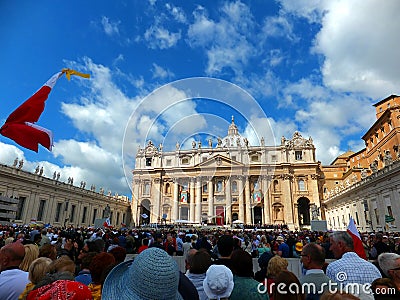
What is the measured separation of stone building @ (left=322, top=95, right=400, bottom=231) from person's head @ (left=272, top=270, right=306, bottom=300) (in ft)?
73.1

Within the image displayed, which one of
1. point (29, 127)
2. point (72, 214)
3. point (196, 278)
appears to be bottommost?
point (196, 278)

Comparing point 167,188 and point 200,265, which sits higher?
point 167,188

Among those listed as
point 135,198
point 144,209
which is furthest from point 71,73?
point 144,209

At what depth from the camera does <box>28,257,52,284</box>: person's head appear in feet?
9.98

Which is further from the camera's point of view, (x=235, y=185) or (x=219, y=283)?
(x=235, y=185)

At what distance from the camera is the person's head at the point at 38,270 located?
304 centimetres

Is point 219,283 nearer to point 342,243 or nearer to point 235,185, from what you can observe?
point 342,243

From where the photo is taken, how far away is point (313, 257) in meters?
3.32

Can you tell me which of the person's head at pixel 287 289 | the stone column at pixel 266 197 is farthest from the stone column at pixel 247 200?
the person's head at pixel 287 289

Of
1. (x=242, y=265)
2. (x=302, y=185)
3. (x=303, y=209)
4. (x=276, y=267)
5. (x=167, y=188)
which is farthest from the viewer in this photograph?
(x=167, y=188)

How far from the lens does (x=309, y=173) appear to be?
169 ft

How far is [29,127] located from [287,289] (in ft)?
23.5

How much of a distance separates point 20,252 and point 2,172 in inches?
1212

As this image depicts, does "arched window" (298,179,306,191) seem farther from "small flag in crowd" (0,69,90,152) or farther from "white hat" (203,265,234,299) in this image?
"white hat" (203,265,234,299)
